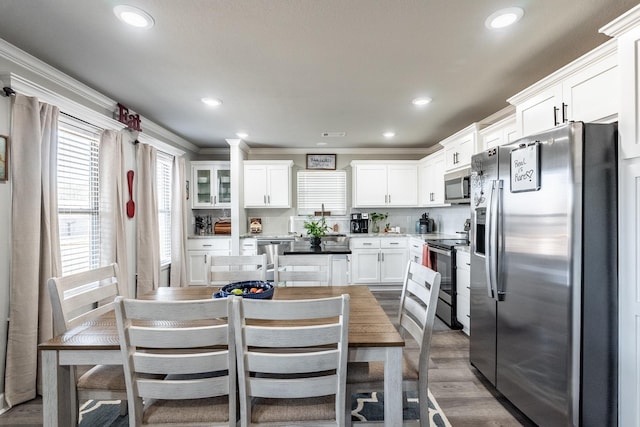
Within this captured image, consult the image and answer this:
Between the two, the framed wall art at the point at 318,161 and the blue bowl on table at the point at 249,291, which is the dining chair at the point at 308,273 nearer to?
the blue bowl on table at the point at 249,291

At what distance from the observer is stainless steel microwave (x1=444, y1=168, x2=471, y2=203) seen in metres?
3.42

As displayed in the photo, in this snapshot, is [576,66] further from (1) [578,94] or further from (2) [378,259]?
(2) [378,259]

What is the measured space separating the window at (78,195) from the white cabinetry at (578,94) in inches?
150

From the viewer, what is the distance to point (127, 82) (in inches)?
103

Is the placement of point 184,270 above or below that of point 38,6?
below

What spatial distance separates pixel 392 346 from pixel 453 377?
5.08ft

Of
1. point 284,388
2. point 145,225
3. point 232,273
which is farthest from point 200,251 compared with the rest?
point 284,388

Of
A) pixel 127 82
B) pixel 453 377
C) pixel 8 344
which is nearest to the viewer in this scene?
pixel 8 344

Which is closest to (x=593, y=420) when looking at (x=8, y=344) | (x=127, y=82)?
(x=8, y=344)

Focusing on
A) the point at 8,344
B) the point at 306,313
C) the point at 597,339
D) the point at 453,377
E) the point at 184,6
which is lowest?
the point at 453,377

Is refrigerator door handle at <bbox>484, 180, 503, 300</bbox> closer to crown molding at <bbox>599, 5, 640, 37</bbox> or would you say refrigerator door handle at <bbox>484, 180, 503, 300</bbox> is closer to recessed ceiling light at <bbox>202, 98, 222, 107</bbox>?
crown molding at <bbox>599, 5, 640, 37</bbox>

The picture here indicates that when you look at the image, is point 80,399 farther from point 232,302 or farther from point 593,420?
point 593,420

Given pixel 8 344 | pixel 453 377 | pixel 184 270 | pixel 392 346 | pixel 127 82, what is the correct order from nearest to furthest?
pixel 392 346 → pixel 8 344 → pixel 453 377 → pixel 127 82 → pixel 184 270

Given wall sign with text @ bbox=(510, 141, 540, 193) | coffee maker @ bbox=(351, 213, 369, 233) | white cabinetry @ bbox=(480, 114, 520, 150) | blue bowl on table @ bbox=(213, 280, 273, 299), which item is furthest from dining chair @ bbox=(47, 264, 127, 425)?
coffee maker @ bbox=(351, 213, 369, 233)
